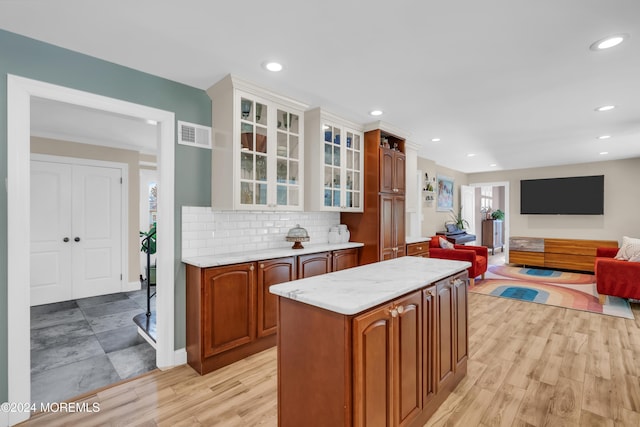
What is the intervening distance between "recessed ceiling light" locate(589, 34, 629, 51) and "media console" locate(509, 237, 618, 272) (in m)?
5.95

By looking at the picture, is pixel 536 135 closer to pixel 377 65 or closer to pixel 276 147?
pixel 377 65

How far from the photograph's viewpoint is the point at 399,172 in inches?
172

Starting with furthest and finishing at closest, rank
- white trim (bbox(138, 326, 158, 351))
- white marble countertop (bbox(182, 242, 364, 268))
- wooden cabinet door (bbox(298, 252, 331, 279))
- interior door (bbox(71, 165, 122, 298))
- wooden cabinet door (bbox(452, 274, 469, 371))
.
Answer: interior door (bbox(71, 165, 122, 298))
wooden cabinet door (bbox(298, 252, 331, 279))
white trim (bbox(138, 326, 158, 351))
white marble countertop (bbox(182, 242, 364, 268))
wooden cabinet door (bbox(452, 274, 469, 371))

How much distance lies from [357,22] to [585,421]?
290 cm

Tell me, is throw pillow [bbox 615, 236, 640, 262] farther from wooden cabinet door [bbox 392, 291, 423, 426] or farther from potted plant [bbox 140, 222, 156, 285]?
potted plant [bbox 140, 222, 156, 285]

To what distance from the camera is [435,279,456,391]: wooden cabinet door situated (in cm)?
196

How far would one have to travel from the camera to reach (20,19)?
182 cm

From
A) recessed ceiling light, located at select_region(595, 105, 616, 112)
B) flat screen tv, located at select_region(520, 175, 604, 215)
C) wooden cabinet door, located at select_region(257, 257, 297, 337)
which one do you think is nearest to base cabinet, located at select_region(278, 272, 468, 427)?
wooden cabinet door, located at select_region(257, 257, 297, 337)

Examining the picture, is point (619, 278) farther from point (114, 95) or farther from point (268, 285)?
point (114, 95)

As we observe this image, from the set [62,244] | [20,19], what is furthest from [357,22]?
[62,244]

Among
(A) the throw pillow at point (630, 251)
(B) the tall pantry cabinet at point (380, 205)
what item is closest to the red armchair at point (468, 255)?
(B) the tall pantry cabinet at point (380, 205)

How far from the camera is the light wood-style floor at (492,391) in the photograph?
196cm

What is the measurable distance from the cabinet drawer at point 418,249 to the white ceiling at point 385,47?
2.03 meters

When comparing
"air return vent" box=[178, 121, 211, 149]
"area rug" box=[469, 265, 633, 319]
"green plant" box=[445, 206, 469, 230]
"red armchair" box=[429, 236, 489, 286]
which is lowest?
"area rug" box=[469, 265, 633, 319]
